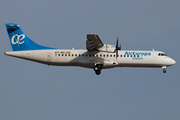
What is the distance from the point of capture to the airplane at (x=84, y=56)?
38.7 meters

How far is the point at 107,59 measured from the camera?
38.8 m

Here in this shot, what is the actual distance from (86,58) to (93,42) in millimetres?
2771

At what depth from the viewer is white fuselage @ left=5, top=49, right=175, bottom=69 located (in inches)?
1526

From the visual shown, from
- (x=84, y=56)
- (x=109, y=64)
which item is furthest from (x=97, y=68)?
(x=84, y=56)

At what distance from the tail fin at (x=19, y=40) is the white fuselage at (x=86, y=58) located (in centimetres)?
66

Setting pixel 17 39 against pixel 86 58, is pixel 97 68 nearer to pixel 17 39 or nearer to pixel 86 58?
pixel 86 58

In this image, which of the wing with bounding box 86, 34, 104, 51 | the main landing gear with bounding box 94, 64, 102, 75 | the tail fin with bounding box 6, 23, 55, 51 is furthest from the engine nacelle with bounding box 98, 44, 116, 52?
the tail fin with bounding box 6, 23, 55, 51

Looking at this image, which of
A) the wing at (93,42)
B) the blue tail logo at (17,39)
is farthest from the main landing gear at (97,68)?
the blue tail logo at (17,39)

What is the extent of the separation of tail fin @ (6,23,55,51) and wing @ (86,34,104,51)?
621 centimetres

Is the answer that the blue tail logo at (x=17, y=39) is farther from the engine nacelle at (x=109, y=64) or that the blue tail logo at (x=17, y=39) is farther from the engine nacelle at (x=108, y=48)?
the engine nacelle at (x=109, y=64)

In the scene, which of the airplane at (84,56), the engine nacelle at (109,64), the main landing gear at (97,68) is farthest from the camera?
the airplane at (84,56)

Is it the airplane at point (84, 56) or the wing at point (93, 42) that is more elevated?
the wing at point (93, 42)

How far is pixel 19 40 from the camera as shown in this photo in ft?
129

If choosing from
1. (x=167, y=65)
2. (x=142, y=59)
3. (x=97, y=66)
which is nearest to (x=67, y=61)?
(x=97, y=66)
